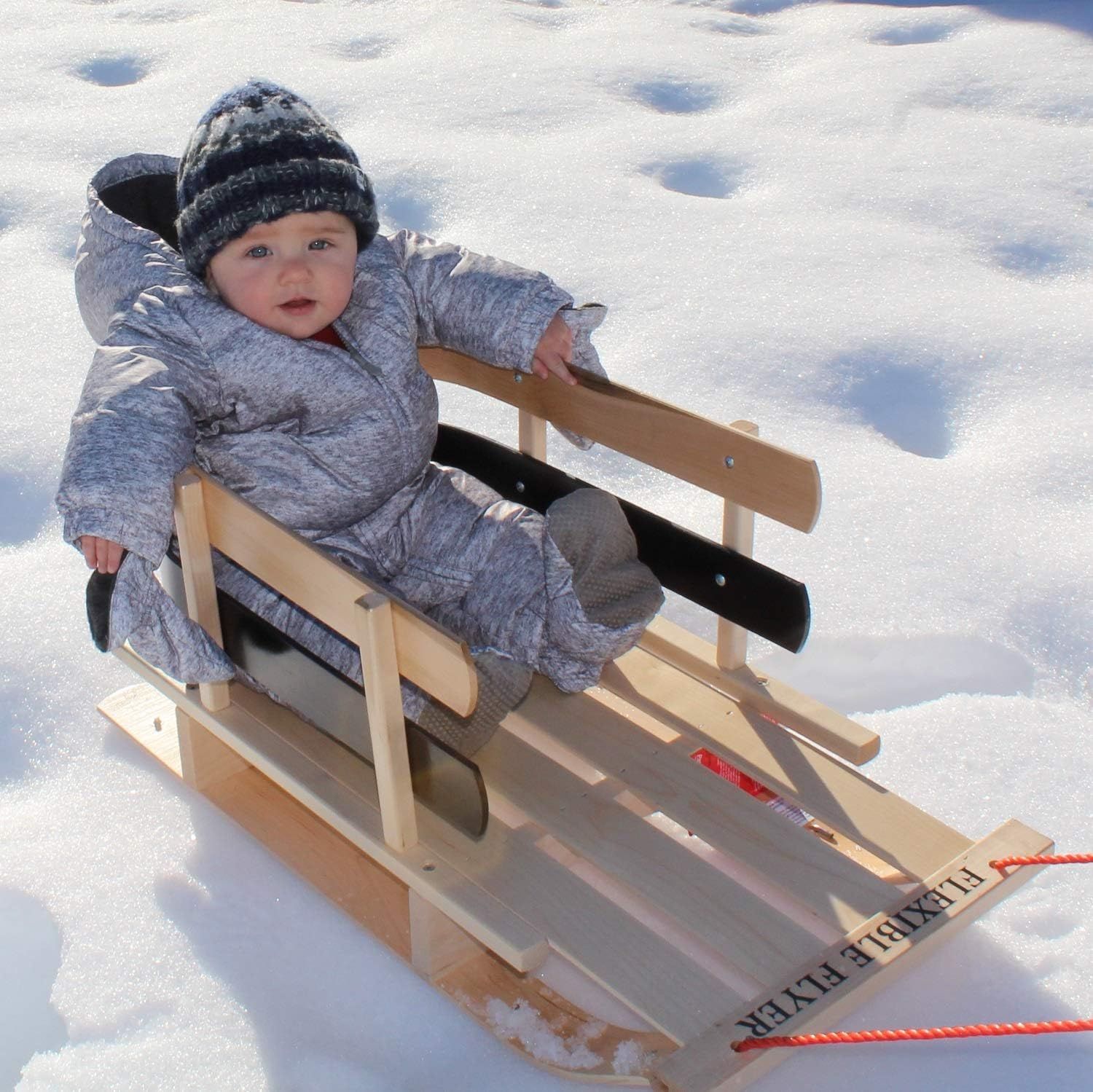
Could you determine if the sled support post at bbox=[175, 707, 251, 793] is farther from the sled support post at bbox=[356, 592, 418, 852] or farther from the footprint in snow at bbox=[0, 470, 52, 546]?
the footprint in snow at bbox=[0, 470, 52, 546]

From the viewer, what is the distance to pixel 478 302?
1.96 metres

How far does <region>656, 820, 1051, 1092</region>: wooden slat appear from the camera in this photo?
4.56ft

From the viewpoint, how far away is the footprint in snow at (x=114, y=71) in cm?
386

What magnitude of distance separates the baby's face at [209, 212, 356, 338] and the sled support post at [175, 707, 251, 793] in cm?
50

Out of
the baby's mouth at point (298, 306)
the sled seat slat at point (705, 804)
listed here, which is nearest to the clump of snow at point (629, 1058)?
the sled seat slat at point (705, 804)

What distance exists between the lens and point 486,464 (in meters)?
2.08

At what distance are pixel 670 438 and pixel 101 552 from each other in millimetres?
676

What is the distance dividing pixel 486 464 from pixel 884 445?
84cm

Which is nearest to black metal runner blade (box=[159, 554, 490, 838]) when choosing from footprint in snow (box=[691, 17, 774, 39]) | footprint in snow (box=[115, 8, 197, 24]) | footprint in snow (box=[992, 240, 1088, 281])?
footprint in snow (box=[992, 240, 1088, 281])

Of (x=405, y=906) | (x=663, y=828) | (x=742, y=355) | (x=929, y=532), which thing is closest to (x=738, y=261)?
(x=742, y=355)

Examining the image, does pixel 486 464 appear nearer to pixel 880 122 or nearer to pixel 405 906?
pixel 405 906

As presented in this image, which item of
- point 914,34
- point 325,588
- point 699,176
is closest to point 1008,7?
point 914,34

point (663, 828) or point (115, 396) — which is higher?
point (115, 396)

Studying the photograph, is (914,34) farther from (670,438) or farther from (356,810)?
(356,810)
